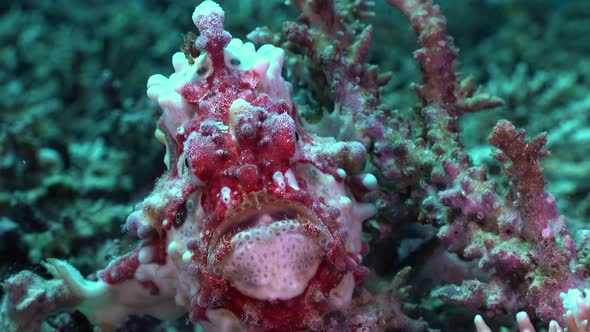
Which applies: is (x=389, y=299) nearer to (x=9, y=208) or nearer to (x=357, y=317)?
(x=357, y=317)

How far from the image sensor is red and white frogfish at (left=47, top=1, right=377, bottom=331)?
6.47ft

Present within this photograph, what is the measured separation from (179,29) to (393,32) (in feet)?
7.65

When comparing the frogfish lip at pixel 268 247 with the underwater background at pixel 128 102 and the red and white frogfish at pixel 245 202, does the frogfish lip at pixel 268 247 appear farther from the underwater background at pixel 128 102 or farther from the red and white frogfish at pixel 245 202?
the underwater background at pixel 128 102

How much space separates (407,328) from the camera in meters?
2.49

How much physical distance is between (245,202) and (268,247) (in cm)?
18

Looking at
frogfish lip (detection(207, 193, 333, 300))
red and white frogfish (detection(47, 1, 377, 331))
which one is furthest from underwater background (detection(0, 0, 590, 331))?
frogfish lip (detection(207, 193, 333, 300))

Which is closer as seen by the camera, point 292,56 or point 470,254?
point 470,254

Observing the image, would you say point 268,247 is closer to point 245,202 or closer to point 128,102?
point 245,202

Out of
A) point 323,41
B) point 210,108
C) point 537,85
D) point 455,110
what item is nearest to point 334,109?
point 323,41

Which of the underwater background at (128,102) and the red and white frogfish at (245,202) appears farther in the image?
the underwater background at (128,102)

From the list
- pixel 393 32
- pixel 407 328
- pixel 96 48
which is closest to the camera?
pixel 407 328

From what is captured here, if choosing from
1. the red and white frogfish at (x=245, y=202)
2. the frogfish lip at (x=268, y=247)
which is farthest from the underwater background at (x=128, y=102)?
the frogfish lip at (x=268, y=247)

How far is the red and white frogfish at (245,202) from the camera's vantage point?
197 centimetres

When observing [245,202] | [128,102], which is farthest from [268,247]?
[128,102]
